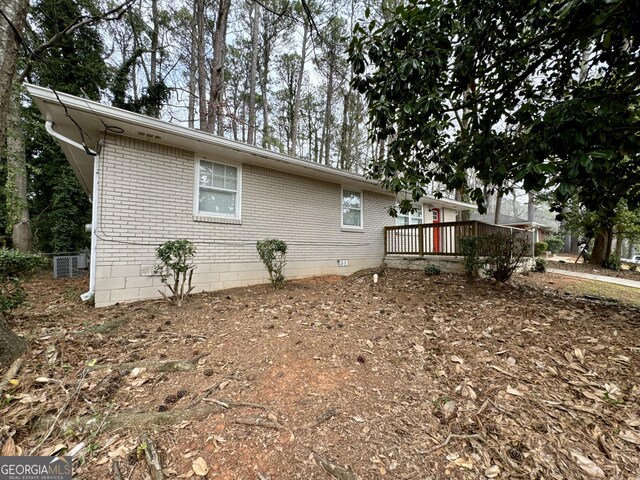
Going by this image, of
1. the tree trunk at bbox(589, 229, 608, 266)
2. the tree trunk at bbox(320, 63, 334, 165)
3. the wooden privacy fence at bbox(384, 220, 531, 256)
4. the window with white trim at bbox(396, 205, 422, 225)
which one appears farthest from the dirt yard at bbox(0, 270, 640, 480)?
the tree trunk at bbox(320, 63, 334, 165)

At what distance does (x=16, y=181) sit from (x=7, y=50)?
8238 mm

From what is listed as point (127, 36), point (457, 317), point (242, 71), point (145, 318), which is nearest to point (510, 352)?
point (457, 317)

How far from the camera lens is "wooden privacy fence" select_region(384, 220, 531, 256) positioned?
7.56 m

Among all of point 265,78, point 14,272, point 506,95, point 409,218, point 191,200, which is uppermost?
point 265,78

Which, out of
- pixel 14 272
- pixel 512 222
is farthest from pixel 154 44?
pixel 512 222

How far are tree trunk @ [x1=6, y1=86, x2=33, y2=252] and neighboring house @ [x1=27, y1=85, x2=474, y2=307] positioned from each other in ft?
5.40

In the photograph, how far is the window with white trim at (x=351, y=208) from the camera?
327 inches

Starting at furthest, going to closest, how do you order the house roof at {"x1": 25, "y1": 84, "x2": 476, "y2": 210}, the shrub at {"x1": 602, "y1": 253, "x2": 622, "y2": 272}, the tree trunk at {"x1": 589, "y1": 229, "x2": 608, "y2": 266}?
the tree trunk at {"x1": 589, "y1": 229, "x2": 608, "y2": 266} → the shrub at {"x1": 602, "y1": 253, "x2": 622, "y2": 272} → the house roof at {"x1": 25, "y1": 84, "x2": 476, "y2": 210}

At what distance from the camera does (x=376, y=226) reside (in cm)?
922

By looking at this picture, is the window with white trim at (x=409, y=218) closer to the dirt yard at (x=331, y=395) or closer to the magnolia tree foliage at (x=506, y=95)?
the magnolia tree foliage at (x=506, y=95)

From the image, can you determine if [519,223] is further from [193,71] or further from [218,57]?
[193,71]

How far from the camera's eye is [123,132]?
4551 mm

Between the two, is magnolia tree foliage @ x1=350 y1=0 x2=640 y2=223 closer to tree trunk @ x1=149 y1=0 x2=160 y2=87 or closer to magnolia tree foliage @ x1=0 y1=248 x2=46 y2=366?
magnolia tree foliage @ x1=0 y1=248 x2=46 y2=366

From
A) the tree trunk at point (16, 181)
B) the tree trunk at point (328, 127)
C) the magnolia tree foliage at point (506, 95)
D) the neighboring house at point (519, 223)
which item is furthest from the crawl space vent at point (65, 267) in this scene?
the neighboring house at point (519, 223)
